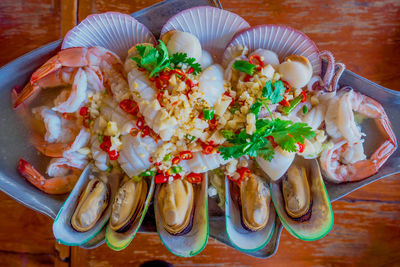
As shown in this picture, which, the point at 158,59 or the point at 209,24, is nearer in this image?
the point at 158,59

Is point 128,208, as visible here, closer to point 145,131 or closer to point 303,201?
point 145,131

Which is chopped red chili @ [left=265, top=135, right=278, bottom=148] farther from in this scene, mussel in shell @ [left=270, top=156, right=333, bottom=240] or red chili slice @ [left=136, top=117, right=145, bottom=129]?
red chili slice @ [left=136, top=117, right=145, bottom=129]

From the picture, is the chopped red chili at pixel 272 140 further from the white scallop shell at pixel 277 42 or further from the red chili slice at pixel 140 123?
the red chili slice at pixel 140 123

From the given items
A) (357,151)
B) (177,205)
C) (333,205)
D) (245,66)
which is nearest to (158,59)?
(245,66)

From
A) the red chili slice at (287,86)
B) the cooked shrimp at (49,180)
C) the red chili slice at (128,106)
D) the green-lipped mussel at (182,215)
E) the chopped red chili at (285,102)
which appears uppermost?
the red chili slice at (287,86)

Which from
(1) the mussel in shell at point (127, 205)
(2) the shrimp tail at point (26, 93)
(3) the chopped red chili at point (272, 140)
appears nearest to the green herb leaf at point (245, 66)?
(3) the chopped red chili at point (272, 140)

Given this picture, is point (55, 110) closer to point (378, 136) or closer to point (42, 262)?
point (42, 262)

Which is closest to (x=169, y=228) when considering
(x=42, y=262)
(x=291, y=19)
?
(x=42, y=262)
